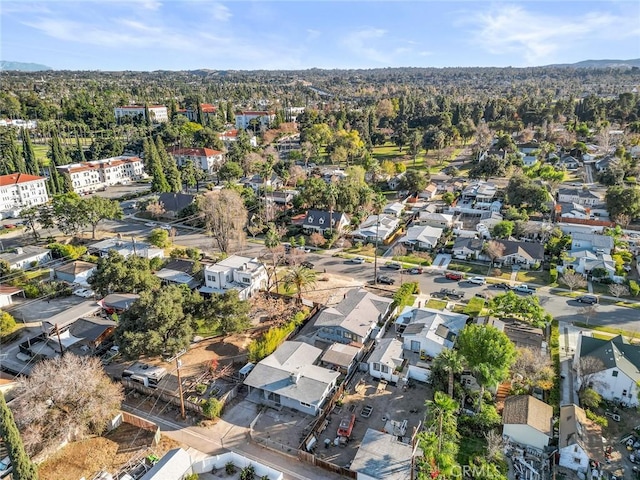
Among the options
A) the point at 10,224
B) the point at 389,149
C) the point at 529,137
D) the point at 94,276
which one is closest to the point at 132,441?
the point at 94,276

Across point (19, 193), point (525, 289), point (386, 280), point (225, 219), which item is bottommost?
point (525, 289)

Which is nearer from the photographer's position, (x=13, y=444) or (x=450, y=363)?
(x=13, y=444)

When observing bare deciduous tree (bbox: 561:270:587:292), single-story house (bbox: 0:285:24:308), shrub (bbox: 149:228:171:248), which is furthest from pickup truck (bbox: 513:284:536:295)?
single-story house (bbox: 0:285:24:308)

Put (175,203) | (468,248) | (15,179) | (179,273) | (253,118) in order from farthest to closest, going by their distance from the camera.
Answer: (253,118)
(15,179)
(175,203)
(468,248)
(179,273)

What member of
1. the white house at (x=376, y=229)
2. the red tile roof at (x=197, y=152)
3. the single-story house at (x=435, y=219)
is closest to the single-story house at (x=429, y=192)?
the single-story house at (x=435, y=219)

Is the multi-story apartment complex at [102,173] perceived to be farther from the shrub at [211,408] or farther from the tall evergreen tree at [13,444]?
the tall evergreen tree at [13,444]

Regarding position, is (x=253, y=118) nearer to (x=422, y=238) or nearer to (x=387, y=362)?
(x=422, y=238)

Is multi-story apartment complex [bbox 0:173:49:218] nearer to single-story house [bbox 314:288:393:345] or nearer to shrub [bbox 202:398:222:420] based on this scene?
single-story house [bbox 314:288:393:345]

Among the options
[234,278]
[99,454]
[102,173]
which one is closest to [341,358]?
[234,278]
